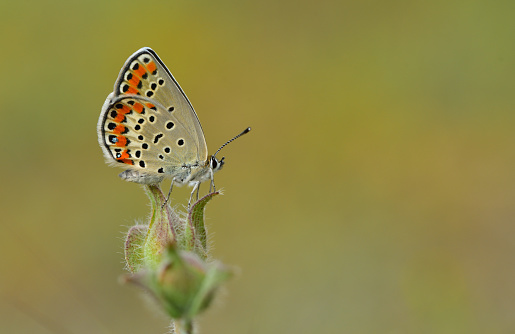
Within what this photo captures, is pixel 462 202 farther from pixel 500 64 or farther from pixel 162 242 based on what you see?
pixel 162 242

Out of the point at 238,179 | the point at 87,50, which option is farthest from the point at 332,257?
the point at 87,50

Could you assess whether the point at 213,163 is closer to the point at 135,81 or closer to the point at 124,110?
the point at 124,110

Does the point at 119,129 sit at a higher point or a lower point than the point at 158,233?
higher

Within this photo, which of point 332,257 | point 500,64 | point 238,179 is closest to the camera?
point 332,257

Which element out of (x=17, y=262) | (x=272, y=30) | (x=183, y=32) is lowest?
(x=17, y=262)

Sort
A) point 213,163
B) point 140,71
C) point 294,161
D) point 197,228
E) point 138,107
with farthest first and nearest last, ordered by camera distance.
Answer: point 294,161
point 213,163
point 138,107
point 140,71
point 197,228

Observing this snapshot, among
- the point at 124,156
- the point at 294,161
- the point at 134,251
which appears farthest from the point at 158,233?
the point at 294,161

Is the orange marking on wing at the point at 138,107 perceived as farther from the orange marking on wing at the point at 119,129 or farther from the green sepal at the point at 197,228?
the green sepal at the point at 197,228
